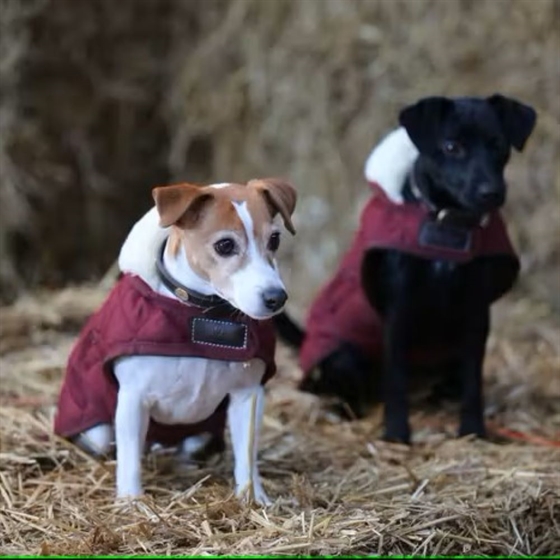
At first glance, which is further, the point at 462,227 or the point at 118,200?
the point at 118,200

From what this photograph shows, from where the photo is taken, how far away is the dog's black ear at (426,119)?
314 centimetres

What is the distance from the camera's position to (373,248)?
332 cm

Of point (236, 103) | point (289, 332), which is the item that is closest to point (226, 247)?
point (289, 332)

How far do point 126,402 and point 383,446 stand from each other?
92cm

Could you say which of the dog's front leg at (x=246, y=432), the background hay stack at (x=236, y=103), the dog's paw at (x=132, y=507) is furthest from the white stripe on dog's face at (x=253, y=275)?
the background hay stack at (x=236, y=103)

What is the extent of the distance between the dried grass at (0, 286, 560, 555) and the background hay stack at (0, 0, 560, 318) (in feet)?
3.17

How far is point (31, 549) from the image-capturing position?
2.31 meters

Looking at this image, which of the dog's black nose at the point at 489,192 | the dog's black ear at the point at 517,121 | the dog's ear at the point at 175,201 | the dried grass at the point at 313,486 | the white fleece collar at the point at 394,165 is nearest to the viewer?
the dried grass at the point at 313,486

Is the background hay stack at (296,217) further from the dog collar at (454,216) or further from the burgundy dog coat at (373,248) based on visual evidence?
the dog collar at (454,216)

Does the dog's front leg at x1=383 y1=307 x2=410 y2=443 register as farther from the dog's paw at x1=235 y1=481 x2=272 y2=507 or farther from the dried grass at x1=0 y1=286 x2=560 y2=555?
the dog's paw at x1=235 y1=481 x2=272 y2=507

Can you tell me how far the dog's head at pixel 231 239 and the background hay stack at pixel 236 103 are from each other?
221 centimetres

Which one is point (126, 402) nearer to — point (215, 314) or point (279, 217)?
point (215, 314)

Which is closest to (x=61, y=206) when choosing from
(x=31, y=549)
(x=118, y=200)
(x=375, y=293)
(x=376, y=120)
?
(x=118, y=200)

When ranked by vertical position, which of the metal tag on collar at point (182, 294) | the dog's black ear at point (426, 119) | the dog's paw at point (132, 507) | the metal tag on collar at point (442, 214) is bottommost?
the dog's paw at point (132, 507)
